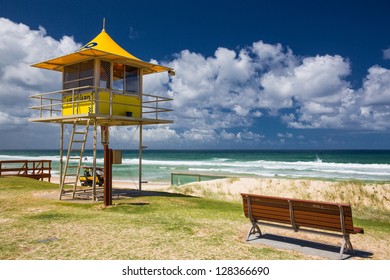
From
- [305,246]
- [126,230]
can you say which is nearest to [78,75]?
[126,230]

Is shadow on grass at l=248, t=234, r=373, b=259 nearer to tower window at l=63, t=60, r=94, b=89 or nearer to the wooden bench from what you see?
the wooden bench

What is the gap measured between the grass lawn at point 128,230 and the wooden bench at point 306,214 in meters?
0.67

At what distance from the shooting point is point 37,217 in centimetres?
1072

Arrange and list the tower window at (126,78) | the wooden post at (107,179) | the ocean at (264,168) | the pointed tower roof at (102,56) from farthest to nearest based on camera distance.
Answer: the ocean at (264,168)
the tower window at (126,78)
the pointed tower roof at (102,56)
the wooden post at (107,179)

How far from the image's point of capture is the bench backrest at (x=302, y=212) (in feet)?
23.7

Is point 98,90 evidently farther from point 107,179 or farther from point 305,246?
point 305,246

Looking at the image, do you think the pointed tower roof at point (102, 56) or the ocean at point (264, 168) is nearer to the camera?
the pointed tower roof at point (102, 56)

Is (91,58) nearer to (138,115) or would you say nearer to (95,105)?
(95,105)

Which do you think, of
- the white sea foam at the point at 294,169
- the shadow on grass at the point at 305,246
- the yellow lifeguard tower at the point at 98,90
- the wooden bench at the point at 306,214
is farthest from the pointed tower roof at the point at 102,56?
the white sea foam at the point at 294,169

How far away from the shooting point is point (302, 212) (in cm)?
774

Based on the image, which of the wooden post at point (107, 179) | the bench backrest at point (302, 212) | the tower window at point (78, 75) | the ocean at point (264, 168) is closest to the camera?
the bench backrest at point (302, 212)

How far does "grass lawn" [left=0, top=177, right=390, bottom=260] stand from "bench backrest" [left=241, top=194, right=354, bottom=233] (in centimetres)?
69

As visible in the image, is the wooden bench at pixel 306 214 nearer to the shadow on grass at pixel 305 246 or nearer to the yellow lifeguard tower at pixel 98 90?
the shadow on grass at pixel 305 246
